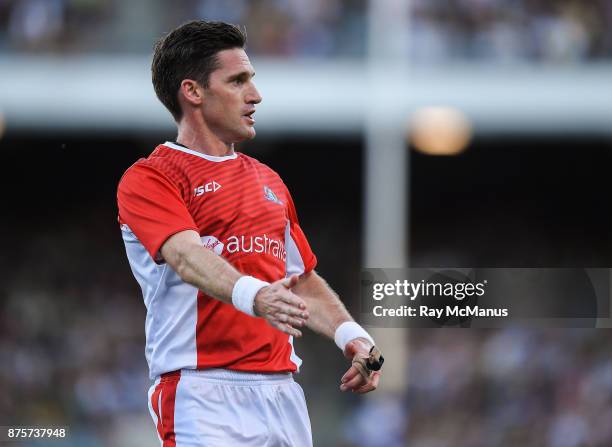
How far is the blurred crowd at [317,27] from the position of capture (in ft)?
41.7

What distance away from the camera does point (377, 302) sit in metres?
6.35

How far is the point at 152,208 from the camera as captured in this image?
12.2 ft

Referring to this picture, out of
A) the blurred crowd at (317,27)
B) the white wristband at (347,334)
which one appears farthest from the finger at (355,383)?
the blurred crowd at (317,27)

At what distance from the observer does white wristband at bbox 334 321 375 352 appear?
3.87m

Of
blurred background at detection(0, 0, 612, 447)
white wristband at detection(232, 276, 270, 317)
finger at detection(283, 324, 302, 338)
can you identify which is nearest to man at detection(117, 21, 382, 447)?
white wristband at detection(232, 276, 270, 317)

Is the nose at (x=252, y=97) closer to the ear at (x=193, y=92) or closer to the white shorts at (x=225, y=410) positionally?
the ear at (x=193, y=92)

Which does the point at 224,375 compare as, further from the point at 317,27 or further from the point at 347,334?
the point at 317,27

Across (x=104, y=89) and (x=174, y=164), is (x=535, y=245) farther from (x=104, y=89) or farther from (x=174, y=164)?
(x=174, y=164)

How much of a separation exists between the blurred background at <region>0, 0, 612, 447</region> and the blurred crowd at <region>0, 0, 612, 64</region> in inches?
0.8

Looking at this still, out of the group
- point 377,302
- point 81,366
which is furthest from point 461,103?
point 377,302

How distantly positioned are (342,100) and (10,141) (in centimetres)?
399

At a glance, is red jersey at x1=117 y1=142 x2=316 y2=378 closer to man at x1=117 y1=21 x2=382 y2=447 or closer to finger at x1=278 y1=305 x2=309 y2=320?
man at x1=117 y1=21 x2=382 y2=447

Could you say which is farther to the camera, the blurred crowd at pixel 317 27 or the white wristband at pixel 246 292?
the blurred crowd at pixel 317 27

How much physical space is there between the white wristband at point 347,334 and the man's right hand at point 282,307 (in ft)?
1.87
